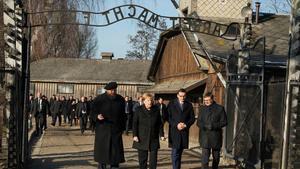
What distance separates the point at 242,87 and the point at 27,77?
5.25 metres

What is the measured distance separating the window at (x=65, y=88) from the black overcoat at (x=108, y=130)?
36068 millimetres

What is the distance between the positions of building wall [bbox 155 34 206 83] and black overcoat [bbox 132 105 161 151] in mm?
10464

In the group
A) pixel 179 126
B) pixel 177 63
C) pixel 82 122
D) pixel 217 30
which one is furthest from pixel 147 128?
pixel 82 122

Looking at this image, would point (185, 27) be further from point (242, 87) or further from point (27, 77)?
point (27, 77)

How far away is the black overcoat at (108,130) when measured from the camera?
11.0 meters

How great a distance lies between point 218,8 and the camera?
24.9m

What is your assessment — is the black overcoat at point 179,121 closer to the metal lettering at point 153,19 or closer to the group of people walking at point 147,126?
the group of people walking at point 147,126

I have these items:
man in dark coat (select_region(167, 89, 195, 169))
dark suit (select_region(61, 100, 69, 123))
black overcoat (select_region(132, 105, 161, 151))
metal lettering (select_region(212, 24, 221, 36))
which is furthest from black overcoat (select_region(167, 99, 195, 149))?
dark suit (select_region(61, 100, 69, 123))

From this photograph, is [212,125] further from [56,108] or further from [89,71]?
[89,71]

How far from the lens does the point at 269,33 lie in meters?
23.1

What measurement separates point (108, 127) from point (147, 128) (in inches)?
39.3

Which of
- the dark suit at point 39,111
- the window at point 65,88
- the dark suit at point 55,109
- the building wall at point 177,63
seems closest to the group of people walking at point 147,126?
the building wall at point 177,63

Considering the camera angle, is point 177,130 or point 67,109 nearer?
point 177,130

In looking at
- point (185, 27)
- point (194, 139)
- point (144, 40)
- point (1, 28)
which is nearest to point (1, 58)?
point (1, 28)
